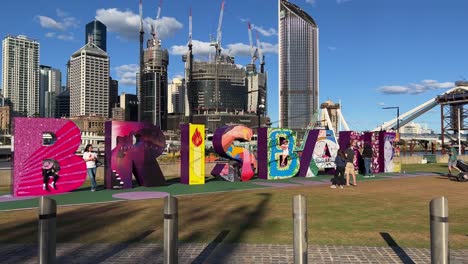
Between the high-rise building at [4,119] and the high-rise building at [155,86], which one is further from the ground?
the high-rise building at [155,86]

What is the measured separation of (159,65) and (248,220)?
184m

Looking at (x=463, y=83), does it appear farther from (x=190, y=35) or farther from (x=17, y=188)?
(x=17, y=188)

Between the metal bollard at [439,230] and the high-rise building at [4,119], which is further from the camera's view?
the high-rise building at [4,119]

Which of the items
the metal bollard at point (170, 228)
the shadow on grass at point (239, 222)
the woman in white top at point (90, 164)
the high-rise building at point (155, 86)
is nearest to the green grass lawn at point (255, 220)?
the shadow on grass at point (239, 222)

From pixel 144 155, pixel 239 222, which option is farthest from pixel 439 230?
pixel 144 155

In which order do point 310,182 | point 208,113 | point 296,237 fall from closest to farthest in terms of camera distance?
point 296,237 → point 310,182 → point 208,113

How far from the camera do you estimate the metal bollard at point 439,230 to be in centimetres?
458

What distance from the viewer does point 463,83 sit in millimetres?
128250

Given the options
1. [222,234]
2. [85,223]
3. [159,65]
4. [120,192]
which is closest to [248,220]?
[222,234]

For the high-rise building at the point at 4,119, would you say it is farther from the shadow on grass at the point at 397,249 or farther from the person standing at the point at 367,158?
Answer: the shadow on grass at the point at 397,249

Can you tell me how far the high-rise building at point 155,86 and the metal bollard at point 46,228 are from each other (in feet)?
519

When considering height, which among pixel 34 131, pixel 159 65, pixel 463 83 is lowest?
pixel 34 131

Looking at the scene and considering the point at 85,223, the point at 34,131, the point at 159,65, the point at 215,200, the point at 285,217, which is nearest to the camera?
the point at 85,223

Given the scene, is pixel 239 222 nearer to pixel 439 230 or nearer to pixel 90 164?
pixel 439 230
